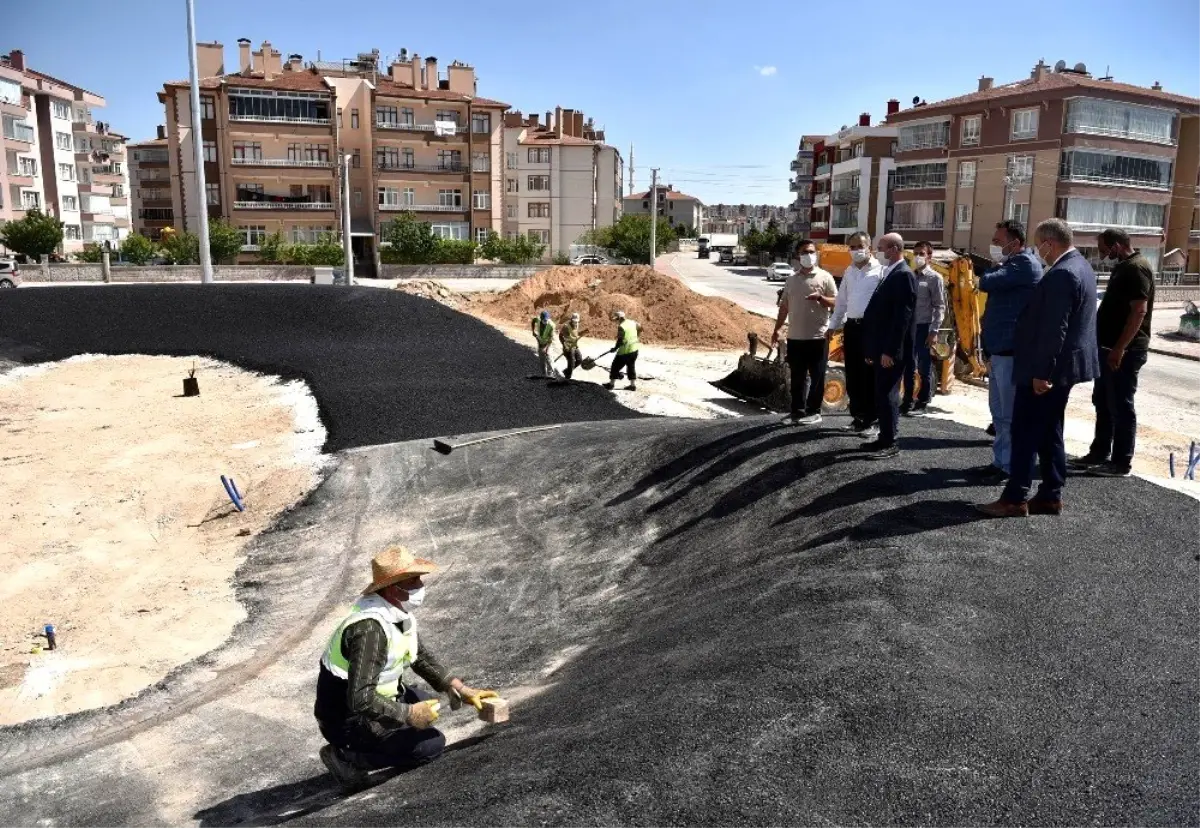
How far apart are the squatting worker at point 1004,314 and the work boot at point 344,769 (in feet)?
16.9

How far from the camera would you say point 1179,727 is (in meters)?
4.04

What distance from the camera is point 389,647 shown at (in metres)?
4.34

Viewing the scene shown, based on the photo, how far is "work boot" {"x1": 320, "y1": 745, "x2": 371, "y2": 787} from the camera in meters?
4.54

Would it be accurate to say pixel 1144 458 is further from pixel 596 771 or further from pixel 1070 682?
pixel 596 771

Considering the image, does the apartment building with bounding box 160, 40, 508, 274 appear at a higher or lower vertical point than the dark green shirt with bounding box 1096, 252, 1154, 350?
→ higher

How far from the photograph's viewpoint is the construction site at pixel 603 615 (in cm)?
388

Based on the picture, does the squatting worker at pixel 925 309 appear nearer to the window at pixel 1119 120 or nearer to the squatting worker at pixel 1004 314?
the squatting worker at pixel 1004 314

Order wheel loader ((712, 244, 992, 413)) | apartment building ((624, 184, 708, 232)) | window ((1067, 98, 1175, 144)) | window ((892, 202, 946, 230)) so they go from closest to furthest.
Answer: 1. wheel loader ((712, 244, 992, 413))
2. window ((1067, 98, 1175, 144))
3. window ((892, 202, 946, 230))
4. apartment building ((624, 184, 708, 232))

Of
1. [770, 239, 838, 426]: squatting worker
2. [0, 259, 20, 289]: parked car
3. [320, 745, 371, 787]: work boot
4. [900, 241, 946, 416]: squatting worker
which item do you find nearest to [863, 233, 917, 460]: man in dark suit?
[770, 239, 838, 426]: squatting worker

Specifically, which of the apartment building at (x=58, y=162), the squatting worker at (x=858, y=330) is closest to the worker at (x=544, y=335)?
the squatting worker at (x=858, y=330)

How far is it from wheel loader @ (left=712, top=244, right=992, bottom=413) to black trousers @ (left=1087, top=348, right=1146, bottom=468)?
714cm

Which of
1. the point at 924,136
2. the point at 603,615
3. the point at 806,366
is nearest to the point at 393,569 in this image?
the point at 603,615

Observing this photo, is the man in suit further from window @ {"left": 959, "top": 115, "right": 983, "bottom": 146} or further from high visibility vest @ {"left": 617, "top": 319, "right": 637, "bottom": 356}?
window @ {"left": 959, "top": 115, "right": 983, "bottom": 146}

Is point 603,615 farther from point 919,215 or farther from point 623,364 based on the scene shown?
point 919,215
